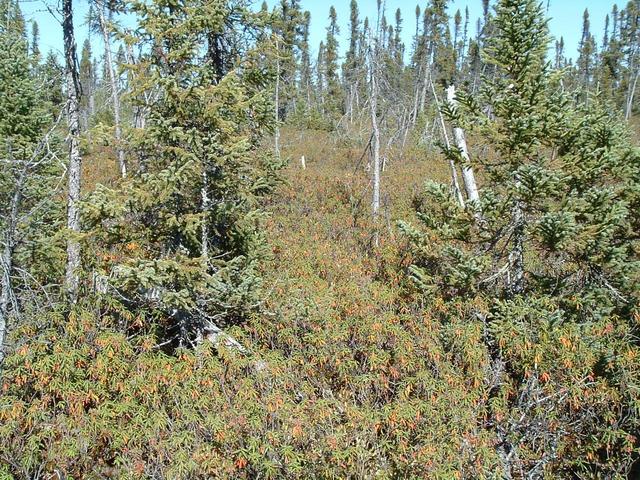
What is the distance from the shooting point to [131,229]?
7.39m

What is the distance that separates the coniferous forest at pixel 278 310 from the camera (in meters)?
5.87

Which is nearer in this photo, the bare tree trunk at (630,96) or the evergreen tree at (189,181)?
the evergreen tree at (189,181)

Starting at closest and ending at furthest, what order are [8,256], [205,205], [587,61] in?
[8,256] → [205,205] → [587,61]

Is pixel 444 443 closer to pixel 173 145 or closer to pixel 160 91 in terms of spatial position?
pixel 173 145

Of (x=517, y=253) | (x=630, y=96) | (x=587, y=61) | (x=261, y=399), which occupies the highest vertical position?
(x=587, y=61)

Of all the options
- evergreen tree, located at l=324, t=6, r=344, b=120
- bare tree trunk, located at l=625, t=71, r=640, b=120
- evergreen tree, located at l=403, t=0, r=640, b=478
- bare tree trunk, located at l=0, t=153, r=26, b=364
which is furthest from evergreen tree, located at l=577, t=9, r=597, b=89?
bare tree trunk, located at l=0, t=153, r=26, b=364

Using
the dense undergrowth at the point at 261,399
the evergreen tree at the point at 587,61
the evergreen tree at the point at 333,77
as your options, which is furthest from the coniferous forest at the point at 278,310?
the evergreen tree at the point at 587,61

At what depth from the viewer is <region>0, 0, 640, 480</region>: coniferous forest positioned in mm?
5867

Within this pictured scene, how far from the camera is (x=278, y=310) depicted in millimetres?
8148

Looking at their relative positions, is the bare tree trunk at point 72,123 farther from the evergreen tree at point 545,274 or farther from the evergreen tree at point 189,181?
the evergreen tree at point 545,274

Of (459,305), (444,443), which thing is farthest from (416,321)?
(444,443)

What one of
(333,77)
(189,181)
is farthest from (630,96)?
(189,181)

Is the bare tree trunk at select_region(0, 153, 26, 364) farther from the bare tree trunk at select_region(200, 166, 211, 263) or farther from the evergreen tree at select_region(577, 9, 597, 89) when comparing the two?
the evergreen tree at select_region(577, 9, 597, 89)

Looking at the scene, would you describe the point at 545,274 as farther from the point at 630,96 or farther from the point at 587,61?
the point at 587,61
